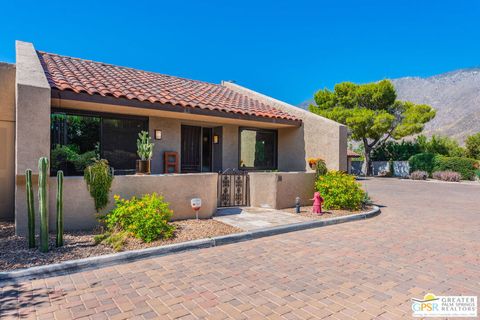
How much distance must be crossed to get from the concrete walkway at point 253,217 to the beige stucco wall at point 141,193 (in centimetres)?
56

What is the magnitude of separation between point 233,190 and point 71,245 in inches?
198

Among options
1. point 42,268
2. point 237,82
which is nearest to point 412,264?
point 42,268

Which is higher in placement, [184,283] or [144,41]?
[144,41]

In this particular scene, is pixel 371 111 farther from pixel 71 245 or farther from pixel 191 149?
pixel 71 245

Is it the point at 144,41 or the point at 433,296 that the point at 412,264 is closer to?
the point at 433,296

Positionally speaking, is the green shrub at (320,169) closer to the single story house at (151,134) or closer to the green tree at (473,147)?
the single story house at (151,134)

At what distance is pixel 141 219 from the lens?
5.87 m

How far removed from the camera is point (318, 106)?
32.2 meters

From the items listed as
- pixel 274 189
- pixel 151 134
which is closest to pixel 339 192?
pixel 274 189

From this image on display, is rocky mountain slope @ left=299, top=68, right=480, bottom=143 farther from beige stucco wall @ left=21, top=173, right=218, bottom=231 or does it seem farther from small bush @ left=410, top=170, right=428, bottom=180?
beige stucco wall @ left=21, top=173, right=218, bottom=231

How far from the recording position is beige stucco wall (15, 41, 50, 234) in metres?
5.70

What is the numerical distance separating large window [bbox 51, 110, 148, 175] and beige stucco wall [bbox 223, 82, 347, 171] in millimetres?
5751

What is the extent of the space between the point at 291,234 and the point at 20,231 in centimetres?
560

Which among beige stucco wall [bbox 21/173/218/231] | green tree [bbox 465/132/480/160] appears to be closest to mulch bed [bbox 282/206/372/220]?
beige stucco wall [bbox 21/173/218/231]
